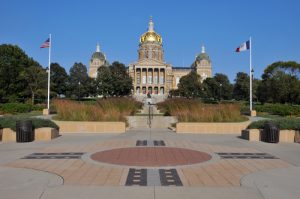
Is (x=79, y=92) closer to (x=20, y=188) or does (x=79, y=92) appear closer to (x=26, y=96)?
(x=26, y=96)

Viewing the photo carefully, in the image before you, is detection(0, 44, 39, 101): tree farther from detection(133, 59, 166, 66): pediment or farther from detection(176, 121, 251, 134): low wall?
detection(133, 59, 166, 66): pediment

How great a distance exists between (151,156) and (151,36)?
13059 centimetres

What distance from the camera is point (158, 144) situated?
12.8 m

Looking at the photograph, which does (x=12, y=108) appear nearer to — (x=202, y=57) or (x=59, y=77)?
(x=59, y=77)

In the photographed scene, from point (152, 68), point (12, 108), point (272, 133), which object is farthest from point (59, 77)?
point (272, 133)

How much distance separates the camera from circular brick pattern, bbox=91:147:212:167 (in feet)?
28.8

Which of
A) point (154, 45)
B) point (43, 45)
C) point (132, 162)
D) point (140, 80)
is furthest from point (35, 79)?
point (154, 45)

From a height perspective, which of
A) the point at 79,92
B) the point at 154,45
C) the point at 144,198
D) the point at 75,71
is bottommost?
the point at 144,198

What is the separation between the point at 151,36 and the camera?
138 metres

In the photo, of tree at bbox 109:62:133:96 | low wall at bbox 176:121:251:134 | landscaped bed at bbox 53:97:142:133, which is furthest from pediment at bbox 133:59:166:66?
low wall at bbox 176:121:251:134

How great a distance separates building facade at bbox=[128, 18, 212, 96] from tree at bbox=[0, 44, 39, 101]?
67.4 m

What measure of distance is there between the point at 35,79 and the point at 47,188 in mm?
48606

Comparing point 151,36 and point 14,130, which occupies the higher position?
point 151,36

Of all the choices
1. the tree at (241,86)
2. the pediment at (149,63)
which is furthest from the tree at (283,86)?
the pediment at (149,63)
